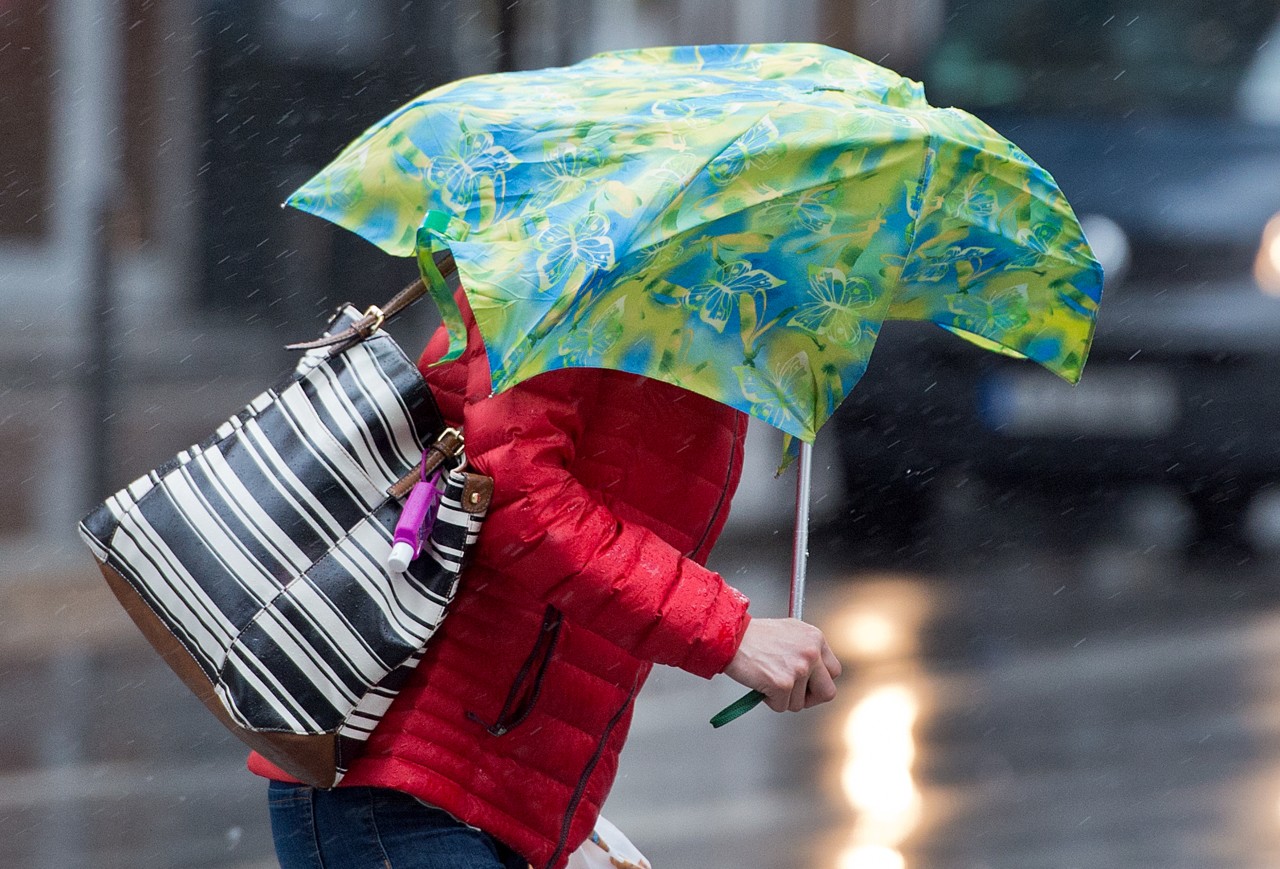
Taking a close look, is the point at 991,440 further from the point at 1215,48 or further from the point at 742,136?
the point at 742,136

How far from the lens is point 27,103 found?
14.3 m

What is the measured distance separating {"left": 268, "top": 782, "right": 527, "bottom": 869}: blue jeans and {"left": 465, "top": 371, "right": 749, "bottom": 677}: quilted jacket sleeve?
1.13 ft

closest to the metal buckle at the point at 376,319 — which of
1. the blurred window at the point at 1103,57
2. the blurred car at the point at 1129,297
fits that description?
the blurred car at the point at 1129,297

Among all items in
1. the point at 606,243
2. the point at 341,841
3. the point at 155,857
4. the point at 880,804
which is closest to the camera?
the point at 606,243

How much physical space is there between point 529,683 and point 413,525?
0.31 meters

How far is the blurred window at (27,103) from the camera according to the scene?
44.8 ft

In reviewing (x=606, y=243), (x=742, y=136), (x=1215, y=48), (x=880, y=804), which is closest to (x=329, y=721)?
(x=606, y=243)

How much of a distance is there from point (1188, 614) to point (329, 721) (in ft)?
20.8

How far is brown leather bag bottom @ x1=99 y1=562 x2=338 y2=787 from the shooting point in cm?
188

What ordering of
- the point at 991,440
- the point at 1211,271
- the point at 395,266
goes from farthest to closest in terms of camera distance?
the point at 395,266 < the point at 991,440 < the point at 1211,271

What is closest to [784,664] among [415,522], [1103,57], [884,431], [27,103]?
[415,522]

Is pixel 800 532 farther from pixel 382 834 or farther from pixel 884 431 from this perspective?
pixel 884 431

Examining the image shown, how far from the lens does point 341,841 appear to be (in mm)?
2025

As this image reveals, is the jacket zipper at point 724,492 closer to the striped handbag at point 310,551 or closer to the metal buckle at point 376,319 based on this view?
the striped handbag at point 310,551
